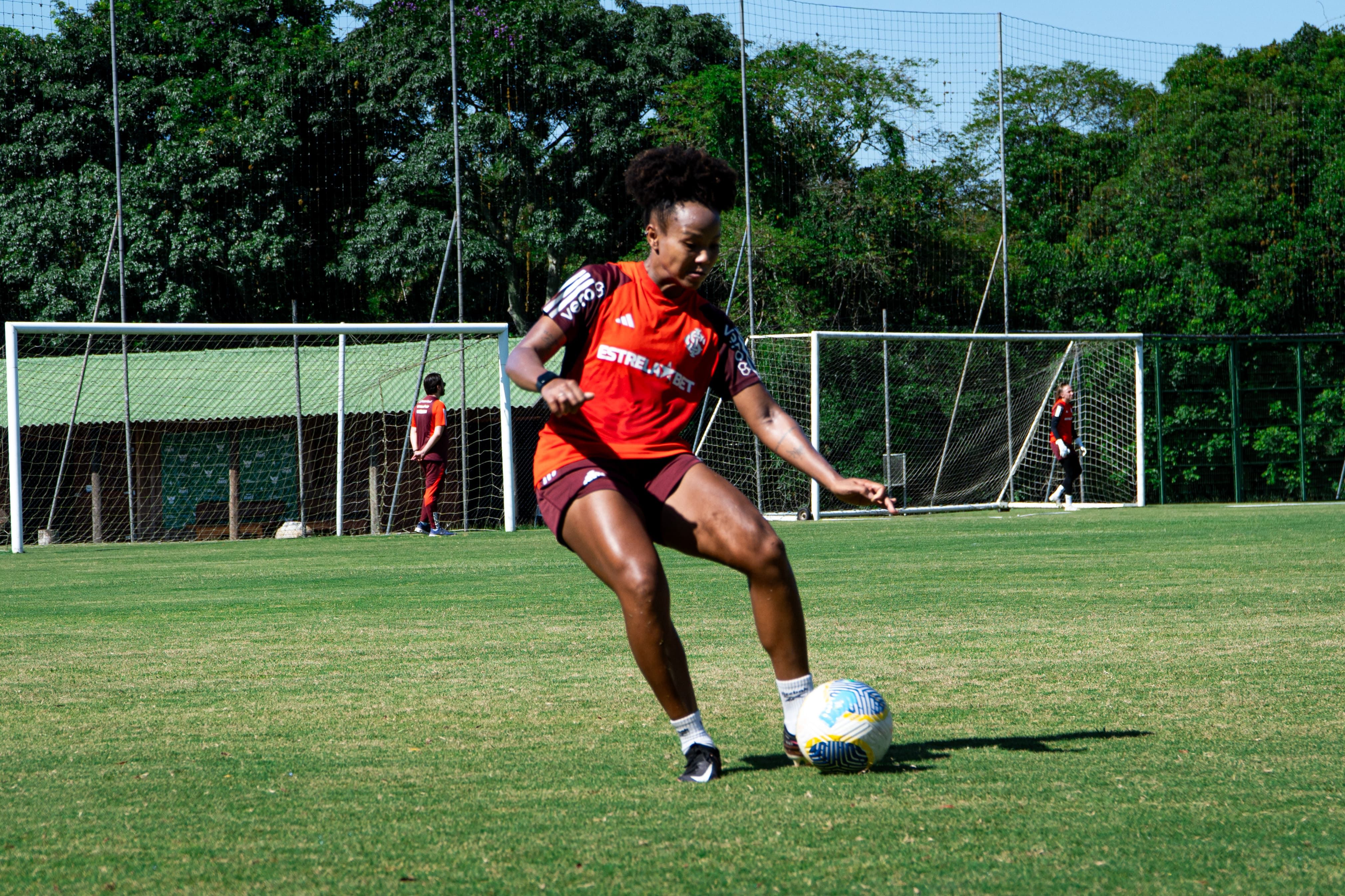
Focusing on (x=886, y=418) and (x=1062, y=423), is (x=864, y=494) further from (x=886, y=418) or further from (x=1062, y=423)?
(x=886, y=418)

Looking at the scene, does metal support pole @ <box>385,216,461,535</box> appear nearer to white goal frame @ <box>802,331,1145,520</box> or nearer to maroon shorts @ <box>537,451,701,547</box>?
white goal frame @ <box>802,331,1145,520</box>

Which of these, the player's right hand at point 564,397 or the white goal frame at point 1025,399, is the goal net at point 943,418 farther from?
the player's right hand at point 564,397

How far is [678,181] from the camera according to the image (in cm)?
457

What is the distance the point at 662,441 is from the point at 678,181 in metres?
0.84

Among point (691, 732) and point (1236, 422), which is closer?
point (691, 732)

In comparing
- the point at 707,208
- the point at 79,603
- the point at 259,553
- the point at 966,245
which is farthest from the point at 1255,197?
the point at 707,208

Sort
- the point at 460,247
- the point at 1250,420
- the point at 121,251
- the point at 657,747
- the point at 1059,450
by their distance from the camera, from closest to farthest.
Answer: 1. the point at 657,747
2. the point at 121,251
3. the point at 460,247
4. the point at 1059,450
5. the point at 1250,420

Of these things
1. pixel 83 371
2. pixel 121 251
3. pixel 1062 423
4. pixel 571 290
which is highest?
pixel 121 251

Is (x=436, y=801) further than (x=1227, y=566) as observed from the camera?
No

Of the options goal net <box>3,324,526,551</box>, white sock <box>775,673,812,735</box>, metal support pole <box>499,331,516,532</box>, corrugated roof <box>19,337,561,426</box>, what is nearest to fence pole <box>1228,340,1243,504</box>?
corrugated roof <box>19,337,561,426</box>

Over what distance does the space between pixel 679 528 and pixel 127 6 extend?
29547 mm

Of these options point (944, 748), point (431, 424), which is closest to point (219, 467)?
point (431, 424)

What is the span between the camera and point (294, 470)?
25594mm

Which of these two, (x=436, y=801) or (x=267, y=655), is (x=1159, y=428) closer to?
(x=267, y=655)
